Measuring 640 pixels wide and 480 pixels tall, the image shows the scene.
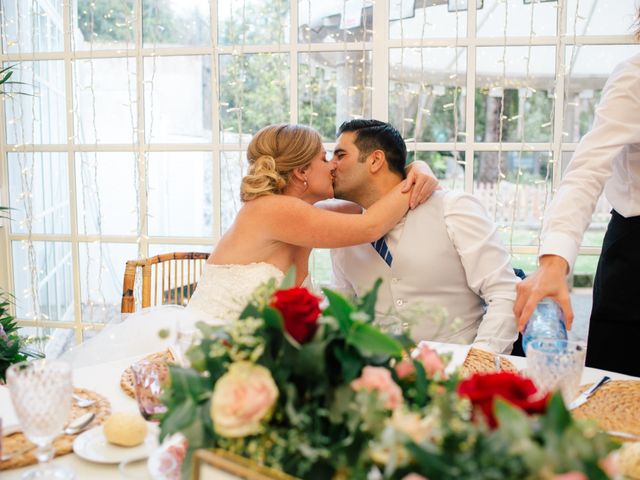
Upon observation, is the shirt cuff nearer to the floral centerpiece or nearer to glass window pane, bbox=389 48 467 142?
the floral centerpiece

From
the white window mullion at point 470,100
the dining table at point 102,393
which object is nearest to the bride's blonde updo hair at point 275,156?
the dining table at point 102,393

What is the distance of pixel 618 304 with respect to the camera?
1.80 m

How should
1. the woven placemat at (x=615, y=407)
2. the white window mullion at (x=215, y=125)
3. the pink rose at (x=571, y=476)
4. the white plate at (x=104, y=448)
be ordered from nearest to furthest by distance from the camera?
1. the pink rose at (x=571, y=476)
2. the white plate at (x=104, y=448)
3. the woven placemat at (x=615, y=407)
4. the white window mullion at (x=215, y=125)

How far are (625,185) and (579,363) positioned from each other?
932 mm

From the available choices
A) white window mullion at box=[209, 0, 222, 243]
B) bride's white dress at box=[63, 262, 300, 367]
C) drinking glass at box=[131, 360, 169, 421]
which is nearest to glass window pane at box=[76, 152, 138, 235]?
white window mullion at box=[209, 0, 222, 243]

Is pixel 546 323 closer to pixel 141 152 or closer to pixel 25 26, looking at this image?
pixel 141 152

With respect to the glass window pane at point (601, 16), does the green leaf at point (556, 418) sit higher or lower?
lower

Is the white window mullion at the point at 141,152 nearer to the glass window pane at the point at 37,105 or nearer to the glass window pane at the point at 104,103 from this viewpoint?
the glass window pane at the point at 104,103

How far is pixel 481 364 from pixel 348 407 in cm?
78

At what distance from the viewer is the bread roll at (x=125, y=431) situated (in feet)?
3.22

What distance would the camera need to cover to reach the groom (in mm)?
2072

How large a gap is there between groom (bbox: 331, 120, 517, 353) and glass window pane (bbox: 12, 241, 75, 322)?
6.31 ft

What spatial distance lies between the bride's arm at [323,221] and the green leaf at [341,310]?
4.34 ft

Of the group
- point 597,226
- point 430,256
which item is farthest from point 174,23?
point 597,226
